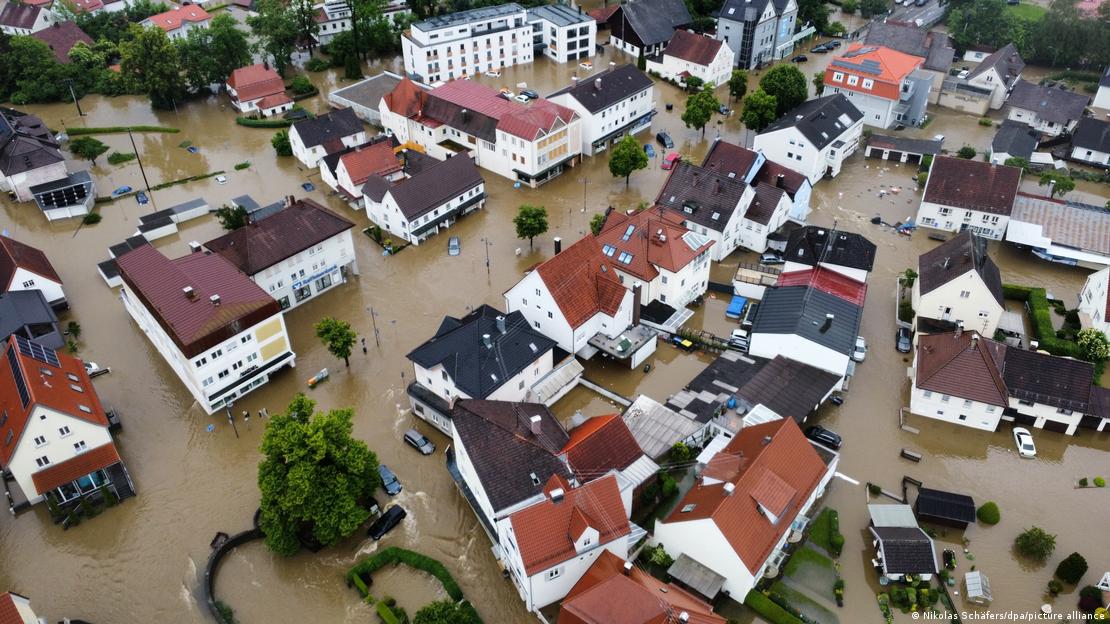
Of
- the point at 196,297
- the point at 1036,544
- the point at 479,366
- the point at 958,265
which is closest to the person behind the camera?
the point at 1036,544

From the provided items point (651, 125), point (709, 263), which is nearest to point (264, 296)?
point (709, 263)

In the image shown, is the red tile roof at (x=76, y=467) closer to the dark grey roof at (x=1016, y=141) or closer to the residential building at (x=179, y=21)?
the residential building at (x=179, y=21)

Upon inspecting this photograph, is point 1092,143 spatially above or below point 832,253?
below

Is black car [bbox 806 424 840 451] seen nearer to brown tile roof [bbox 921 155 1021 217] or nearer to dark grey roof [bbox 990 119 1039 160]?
brown tile roof [bbox 921 155 1021 217]

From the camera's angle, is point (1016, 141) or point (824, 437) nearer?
point (824, 437)

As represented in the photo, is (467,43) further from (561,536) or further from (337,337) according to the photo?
(561,536)

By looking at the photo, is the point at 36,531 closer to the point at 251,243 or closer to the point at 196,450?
the point at 196,450

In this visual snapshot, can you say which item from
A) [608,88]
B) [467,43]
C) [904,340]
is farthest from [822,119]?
[467,43]
